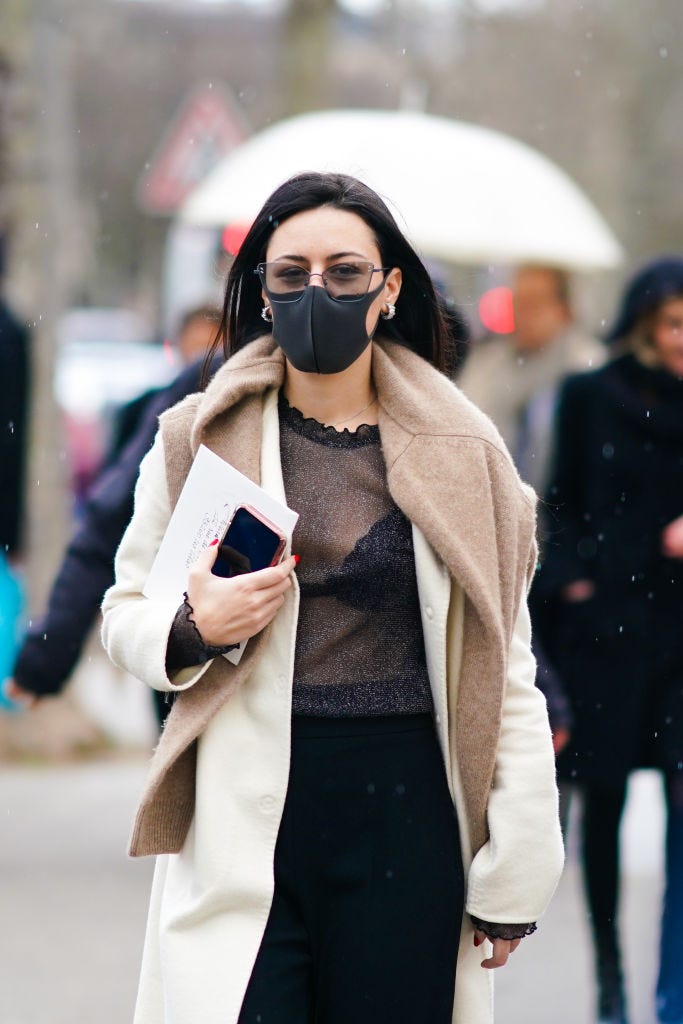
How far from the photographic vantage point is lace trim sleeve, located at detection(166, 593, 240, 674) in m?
2.90

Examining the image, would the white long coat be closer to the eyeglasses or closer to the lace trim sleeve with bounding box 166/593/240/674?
the lace trim sleeve with bounding box 166/593/240/674

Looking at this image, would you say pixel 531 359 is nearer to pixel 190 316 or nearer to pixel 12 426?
pixel 190 316

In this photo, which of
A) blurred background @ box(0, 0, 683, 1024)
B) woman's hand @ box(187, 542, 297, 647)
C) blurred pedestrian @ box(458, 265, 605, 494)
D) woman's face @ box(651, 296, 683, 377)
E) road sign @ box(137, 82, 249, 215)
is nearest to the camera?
woman's hand @ box(187, 542, 297, 647)

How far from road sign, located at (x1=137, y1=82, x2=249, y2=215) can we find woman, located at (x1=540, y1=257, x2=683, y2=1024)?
18.5ft

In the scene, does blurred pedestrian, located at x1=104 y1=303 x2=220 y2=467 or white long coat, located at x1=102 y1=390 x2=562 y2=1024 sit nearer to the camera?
white long coat, located at x1=102 y1=390 x2=562 y2=1024

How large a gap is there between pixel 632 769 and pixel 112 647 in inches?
97.3

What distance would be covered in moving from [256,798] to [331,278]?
0.88 meters

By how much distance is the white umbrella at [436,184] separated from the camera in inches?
289

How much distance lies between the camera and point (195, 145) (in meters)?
10.5

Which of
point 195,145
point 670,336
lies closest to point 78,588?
point 670,336

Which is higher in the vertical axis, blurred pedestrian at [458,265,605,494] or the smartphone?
the smartphone

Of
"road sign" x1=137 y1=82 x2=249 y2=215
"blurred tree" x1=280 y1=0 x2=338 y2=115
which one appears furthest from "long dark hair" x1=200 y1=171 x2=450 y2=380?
"blurred tree" x1=280 y1=0 x2=338 y2=115

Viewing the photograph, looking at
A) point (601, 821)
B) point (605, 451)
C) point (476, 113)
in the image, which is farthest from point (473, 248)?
point (476, 113)

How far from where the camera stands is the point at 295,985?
9.59ft
